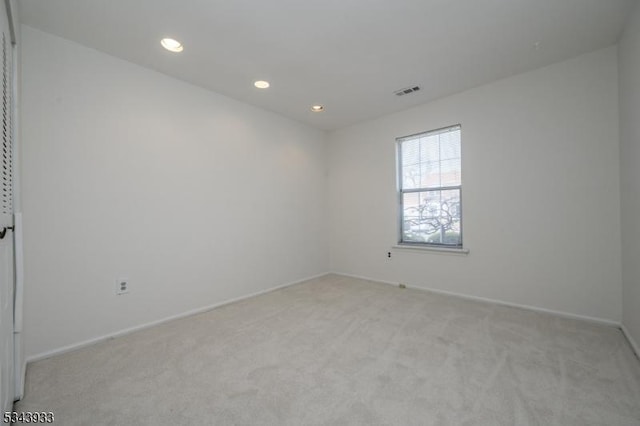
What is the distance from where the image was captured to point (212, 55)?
2543 mm

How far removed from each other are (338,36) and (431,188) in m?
2.30

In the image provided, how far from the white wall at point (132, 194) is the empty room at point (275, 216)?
2cm

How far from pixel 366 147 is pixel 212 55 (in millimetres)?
2584

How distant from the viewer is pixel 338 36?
91.1 inches

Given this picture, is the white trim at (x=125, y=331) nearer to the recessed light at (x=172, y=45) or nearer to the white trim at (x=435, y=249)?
the white trim at (x=435, y=249)

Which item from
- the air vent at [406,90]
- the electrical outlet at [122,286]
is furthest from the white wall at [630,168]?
the electrical outlet at [122,286]

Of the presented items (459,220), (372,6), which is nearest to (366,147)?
(459,220)

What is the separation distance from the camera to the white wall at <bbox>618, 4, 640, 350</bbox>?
80.0 inches

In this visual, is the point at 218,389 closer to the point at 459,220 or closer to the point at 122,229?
the point at 122,229

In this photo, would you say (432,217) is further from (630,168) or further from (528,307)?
(630,168)

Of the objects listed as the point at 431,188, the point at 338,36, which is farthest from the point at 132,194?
the point at 431,188

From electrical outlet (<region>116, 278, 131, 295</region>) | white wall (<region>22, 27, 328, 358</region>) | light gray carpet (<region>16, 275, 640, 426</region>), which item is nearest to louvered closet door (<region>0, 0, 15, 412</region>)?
light gray carpet (<region>16, 275, 640, 426</region>)

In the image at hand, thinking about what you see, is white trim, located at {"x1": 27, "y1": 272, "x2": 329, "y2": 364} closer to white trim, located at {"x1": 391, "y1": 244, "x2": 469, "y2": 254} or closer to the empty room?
the empty room

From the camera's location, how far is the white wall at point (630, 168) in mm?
2033
